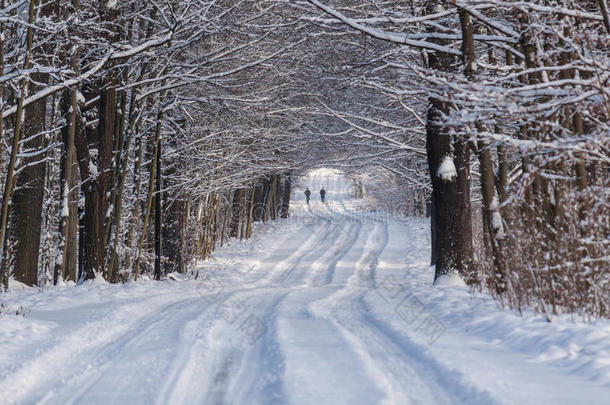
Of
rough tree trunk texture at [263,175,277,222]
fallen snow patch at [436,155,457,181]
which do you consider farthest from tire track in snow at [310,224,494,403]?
rough tree trunk texture at [263,175,277,222]

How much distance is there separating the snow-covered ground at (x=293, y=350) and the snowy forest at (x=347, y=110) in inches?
42.6

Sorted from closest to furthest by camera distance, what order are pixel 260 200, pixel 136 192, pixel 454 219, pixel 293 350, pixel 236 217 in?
pixel 293 350, pixel 454 219, pixel 136 192, pixel 236 217, pixel 260 200

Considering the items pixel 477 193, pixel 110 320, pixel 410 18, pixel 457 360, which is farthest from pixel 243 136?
pixel 457 360

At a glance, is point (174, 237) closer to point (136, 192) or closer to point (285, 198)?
point (136, 192)

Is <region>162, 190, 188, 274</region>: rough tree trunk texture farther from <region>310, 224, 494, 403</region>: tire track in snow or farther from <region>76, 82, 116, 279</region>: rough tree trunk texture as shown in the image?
<region>310, 224, 494, 403</region>: tire track in snow

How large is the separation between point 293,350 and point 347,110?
42.2 ft

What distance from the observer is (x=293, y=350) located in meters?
5.62

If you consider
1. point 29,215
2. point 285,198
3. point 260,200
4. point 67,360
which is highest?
point 285,198

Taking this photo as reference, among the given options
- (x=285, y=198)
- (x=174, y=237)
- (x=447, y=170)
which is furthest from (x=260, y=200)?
(x=447, y=170)

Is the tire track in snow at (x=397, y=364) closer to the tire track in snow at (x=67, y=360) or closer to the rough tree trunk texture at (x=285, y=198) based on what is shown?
the tire track in snow at (x=67, y=360)

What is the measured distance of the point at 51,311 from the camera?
28.1 feet

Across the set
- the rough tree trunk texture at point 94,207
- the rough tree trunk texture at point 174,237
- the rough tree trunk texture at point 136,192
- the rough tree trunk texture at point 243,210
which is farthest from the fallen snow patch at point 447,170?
the rough tree trunk texture at point 243,210

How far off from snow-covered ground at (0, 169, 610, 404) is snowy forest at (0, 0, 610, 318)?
108 centimetres

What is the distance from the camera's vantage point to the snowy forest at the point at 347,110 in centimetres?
636
